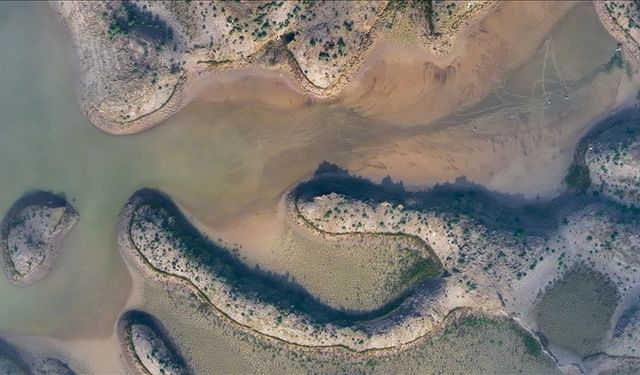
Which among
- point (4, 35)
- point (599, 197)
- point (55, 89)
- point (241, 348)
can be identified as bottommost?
point (241, 348)

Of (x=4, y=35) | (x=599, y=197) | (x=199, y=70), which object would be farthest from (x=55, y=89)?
(x=599, y=197)

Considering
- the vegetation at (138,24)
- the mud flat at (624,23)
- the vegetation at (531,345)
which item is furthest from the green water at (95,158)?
the mud flat at (624,23)

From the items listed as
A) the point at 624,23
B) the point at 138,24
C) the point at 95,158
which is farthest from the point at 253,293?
the point at 624,23

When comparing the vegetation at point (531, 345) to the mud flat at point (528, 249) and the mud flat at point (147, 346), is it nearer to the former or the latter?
the mud flat at point (528, 249)

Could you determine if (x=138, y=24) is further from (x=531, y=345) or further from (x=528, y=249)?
(x=531, y=345)

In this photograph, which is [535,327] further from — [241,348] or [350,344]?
[241,348]

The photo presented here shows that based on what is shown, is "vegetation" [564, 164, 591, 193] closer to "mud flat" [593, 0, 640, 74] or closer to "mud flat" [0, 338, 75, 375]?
"mud flat" [593, 0, 640, 74]
